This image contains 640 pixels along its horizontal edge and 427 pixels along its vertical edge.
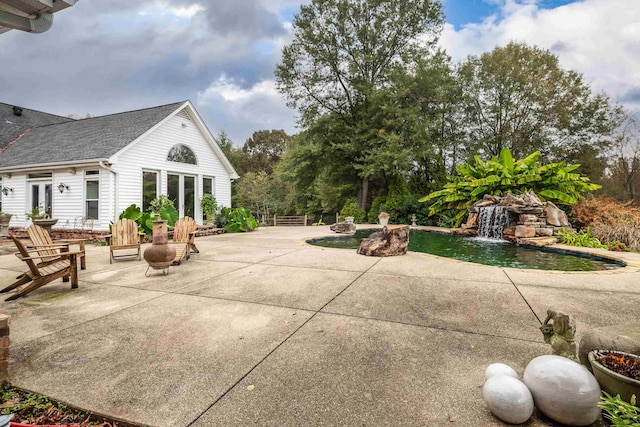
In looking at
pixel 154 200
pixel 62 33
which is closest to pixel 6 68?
pixel 62 33

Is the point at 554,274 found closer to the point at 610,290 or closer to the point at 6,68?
the point at 610,290

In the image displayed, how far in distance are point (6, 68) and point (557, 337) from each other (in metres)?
26.2

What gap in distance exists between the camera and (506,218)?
10.9m

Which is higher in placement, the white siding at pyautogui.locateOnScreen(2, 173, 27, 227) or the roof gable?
the roof gable

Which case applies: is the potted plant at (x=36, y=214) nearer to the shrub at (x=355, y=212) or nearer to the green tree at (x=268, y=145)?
the shrub at (x=355, y=212)

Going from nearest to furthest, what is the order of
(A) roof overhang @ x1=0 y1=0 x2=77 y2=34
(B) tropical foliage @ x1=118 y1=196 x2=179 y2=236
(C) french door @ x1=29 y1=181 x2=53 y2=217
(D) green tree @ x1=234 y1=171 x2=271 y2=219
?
(A) roof overhang @ x1=0 y1=0 x2=77 y2=34, (B) tropical foliage @ x1=118 y1=196 x2=179 y2=236, (C) french door @ x1=29 y1=181 x2=53 y2=217, (D) green tree @ x1=234 y1=171 x2=271 y2=219

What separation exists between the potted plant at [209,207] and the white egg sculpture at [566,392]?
1351cm

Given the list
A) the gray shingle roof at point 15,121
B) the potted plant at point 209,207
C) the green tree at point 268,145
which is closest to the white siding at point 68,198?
the potted plant at point 209,207

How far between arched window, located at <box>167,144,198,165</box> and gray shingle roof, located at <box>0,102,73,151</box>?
9448 millimetres

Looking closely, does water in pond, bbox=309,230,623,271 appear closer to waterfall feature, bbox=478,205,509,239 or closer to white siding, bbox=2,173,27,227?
waterfall feature, bbox=478,205,509,239

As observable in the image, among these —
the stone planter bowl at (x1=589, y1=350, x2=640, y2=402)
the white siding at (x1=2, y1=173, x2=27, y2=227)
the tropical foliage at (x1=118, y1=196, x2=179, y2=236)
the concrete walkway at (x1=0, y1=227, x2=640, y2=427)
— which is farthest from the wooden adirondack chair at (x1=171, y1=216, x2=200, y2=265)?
the white siding at (x1=2, y1=173, x2=27, y2=227)

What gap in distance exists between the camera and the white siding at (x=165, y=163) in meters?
11.1

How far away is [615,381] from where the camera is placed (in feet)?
5.21

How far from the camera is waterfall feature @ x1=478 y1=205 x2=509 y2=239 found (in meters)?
11.0
